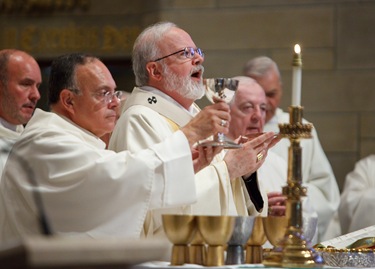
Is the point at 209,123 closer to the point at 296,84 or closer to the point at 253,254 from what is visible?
the point at 253,254

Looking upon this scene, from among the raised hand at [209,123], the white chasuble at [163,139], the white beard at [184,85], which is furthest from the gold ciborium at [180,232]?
the white beard at [184,85]

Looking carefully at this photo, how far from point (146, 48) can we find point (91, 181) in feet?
4.61

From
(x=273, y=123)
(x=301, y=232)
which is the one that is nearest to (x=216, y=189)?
(x=301, y=232)

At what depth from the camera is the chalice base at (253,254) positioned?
15.4 feet

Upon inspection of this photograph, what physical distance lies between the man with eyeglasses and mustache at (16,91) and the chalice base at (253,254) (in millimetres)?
3106

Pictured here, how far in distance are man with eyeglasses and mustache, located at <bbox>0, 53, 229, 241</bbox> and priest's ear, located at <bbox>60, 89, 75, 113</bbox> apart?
0.65 feet

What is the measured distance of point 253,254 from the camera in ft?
15.5

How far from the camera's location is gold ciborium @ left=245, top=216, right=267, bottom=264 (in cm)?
468

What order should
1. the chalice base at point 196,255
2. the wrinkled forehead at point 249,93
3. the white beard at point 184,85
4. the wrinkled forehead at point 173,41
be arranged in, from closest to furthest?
1. the chalice base at point 196,255
2. the white beard at point 184,85
3. the wrinkled forehead at point 173,41
4. the wrinkled forehead at point 249,93

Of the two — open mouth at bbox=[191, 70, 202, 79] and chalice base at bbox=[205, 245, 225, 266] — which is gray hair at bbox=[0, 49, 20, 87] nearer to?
open mouth at bbox=[191, 70, 202, 79]

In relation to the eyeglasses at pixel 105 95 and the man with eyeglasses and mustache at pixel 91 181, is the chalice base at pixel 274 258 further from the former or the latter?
the eyeglasses at pixel 105 95

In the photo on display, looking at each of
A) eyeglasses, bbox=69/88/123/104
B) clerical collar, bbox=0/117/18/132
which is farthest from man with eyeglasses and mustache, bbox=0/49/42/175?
eyeglasses, bbox=69/88/123/104

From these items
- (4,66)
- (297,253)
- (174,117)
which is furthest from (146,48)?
(297,253)

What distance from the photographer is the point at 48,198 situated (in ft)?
17.3
